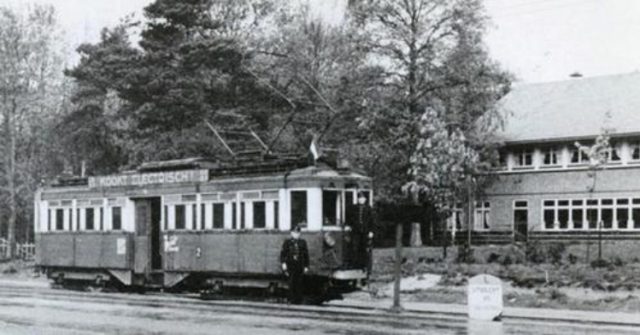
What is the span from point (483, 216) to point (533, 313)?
1218 inches

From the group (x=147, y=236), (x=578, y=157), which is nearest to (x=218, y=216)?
(x=147, y=236)

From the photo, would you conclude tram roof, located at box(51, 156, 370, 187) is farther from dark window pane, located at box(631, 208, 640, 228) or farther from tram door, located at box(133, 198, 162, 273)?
dark window pane, located at box(631, 208, 640, 228)

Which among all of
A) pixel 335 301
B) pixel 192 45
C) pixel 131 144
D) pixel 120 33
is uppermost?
pixel 120 33

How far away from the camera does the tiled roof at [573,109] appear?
45.7 meters

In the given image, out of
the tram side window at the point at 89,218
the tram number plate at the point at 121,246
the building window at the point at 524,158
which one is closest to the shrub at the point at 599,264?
the tram number plate at the point at 121,246

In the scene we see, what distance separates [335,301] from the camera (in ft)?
80.3

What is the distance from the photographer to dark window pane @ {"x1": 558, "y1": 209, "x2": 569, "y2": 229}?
47062 mm

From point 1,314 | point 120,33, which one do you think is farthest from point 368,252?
point 120,33

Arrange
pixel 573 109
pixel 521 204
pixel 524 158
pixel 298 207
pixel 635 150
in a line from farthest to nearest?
pixel 521 204
pixel 524 158
pixel 573 109
pixel 635 150
pixel 298 207

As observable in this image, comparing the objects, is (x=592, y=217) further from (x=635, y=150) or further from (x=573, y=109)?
(x=573, y=109)

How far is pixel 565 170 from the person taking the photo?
47.2 m

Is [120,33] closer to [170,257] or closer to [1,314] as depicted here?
[170,257]

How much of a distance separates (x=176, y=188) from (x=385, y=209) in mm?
7077

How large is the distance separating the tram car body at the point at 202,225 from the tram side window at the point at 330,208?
0.02 meters
